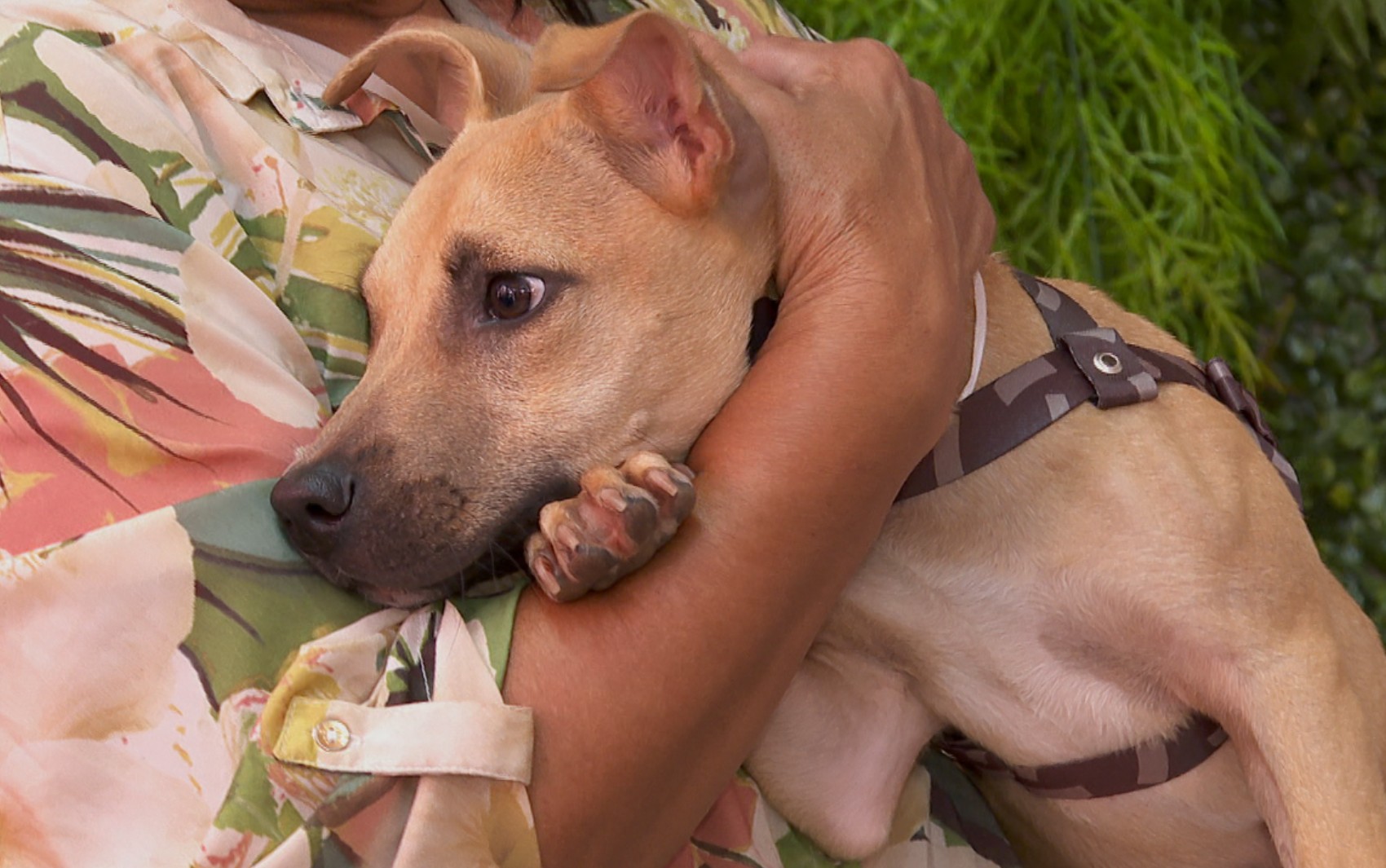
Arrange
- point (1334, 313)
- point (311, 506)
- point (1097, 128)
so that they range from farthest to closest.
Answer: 1. point (1334, 313)
2. point (1097, 128)
3. point (311, 506)

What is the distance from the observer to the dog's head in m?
1.44

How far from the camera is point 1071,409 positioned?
67.1 inches

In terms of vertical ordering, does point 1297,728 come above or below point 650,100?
below

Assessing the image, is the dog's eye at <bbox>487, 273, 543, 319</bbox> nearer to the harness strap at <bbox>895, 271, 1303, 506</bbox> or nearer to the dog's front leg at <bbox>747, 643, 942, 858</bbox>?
the harness strap at <bbox>895, 271, 1303, 506</bbox>

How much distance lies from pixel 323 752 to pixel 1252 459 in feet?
4.61

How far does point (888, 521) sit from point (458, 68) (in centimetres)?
100

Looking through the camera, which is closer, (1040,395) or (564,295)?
(564,295)

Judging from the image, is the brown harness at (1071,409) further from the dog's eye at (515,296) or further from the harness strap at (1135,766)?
the dog's eye at (515,296)

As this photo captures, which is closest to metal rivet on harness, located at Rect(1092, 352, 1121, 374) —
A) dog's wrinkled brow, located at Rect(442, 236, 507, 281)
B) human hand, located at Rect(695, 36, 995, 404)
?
human hand, located at Rect(695, 36, 995, 404)

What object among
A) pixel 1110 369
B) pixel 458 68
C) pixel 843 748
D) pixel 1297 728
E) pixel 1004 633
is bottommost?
pixel 843 748

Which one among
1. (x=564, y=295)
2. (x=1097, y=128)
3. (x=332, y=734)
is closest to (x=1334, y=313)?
(x=1097, y=128)

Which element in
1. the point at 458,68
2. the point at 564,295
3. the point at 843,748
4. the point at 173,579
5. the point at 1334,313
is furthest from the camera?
the point at 1334,313

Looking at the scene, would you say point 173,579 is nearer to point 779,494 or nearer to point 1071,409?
point 779,494

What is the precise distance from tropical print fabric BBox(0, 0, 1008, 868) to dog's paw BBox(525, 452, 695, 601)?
70 millimetres
